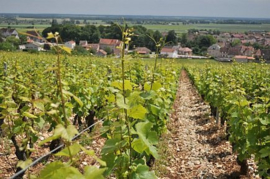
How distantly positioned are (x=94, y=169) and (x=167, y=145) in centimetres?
531

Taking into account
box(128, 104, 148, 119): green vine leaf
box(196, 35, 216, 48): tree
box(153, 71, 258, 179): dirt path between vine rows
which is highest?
box(128, 104, 148, 119): green vine leaf

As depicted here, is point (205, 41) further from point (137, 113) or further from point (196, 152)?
point (137, 113)

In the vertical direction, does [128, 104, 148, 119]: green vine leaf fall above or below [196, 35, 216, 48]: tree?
above

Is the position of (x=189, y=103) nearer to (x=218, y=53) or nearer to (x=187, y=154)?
(x=187, y=154)

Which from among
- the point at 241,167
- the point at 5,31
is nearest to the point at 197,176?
the point at 241,167

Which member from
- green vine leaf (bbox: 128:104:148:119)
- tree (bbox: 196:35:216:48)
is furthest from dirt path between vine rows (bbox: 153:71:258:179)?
tree (bbox: 196:35:216:48)

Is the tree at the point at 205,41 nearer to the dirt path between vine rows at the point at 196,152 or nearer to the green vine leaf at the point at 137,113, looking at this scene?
the dirt path between vine rows at the point at 196,152

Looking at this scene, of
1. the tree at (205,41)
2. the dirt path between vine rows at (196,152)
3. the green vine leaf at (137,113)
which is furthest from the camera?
the tree at (205,41)

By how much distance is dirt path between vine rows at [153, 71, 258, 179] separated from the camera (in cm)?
538

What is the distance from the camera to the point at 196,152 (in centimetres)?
652

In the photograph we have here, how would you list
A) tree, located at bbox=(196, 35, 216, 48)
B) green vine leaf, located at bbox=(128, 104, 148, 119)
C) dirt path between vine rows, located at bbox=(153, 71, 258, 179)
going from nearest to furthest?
green vine leaf, located at bbox=(128, 104, 148, 119) → dirt path between vine rows, located at bbox=(153, 71, 258, 179) → tree, located at bbox=(196, 35, 216, 48)

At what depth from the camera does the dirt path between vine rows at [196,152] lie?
17.7ft

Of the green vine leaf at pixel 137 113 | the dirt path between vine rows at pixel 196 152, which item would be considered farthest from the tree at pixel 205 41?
the green vine leaf at pixel 137 113

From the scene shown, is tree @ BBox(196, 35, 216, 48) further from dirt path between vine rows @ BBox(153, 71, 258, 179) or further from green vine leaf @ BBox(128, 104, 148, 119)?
green vine leaf @ BBox(128, 104, 148, 119)
